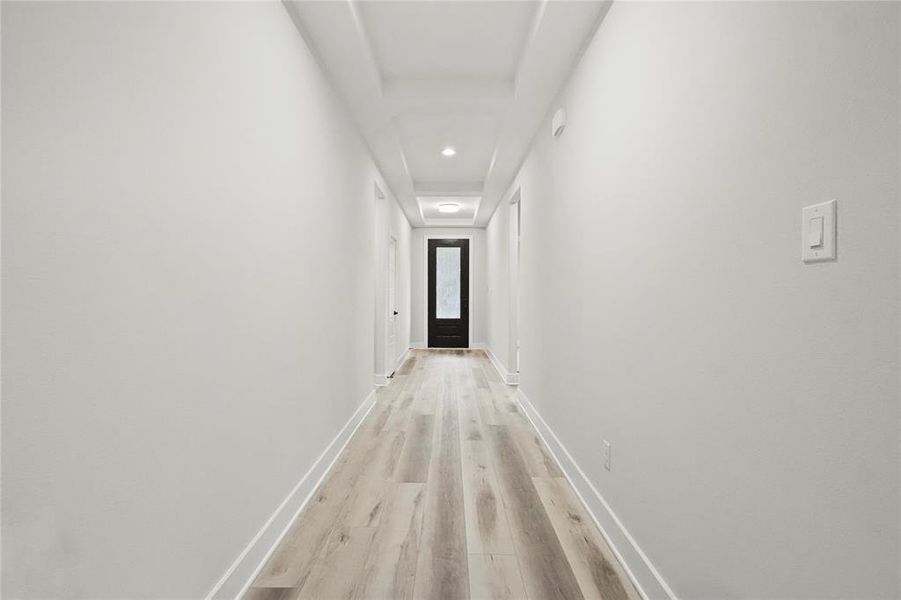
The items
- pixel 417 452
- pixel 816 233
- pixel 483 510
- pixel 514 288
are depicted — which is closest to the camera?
pixel 816 233

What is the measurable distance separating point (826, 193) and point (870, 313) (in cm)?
24

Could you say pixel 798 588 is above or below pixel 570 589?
above

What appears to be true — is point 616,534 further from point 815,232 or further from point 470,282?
point 470,282

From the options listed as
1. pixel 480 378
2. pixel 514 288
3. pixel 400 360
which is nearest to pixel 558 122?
pixel 514 288

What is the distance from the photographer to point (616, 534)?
1883 millimetres

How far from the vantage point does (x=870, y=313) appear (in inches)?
31.1

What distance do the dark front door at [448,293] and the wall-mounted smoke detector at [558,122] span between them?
595cm

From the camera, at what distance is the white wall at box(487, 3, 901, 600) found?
794 millimetres

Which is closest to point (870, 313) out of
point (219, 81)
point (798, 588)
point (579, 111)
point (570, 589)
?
point (798, 588)

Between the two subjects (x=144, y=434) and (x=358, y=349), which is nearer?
(x=144, y=434)

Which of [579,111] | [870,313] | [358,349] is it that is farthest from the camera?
[358,349]

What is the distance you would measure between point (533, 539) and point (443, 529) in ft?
1.31

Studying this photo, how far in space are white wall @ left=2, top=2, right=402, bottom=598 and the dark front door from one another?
6.84 m

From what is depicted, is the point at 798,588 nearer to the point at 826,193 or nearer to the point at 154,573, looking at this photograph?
the point at 826,193
